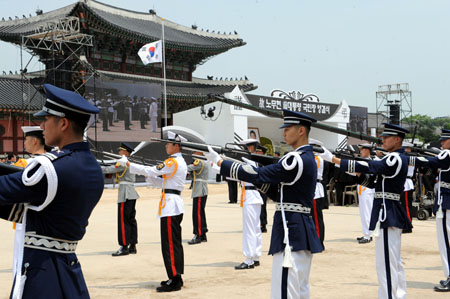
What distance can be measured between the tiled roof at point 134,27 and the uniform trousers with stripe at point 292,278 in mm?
27237

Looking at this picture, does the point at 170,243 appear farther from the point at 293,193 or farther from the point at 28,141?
the point at 293,193

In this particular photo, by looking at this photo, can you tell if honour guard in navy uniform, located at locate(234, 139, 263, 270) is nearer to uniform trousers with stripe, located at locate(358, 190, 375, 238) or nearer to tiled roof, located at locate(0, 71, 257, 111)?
uniform trousers with stripe, located at locate(358, 190, 375, 238)

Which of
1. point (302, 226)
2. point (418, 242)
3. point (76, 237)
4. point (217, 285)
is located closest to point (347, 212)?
point (418, 242)

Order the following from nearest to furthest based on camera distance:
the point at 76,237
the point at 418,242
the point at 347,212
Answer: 1. the point at 76,237
2. the point at 418,242
3. the point at 347,212

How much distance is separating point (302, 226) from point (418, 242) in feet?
22.4

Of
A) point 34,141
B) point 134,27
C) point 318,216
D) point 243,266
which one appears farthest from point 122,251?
point 134,27

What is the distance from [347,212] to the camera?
16.5 metres

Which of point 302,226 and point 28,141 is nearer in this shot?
point 302,226

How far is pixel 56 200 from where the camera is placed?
2643 mm

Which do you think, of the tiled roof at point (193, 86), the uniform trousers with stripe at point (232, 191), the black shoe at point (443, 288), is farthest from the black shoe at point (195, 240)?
the tiled roof at point (193, 86)

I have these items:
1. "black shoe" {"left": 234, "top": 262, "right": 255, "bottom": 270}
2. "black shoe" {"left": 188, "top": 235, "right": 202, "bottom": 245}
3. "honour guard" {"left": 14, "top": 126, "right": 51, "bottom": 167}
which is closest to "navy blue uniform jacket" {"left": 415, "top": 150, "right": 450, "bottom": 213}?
"black shoe" {"left": 234, "top": 262, "right": 255, "bottom": 270}

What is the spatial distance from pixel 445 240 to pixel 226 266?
10.8 ft

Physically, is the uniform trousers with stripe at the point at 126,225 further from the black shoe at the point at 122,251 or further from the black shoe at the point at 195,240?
the black shoe at the point at 195,240

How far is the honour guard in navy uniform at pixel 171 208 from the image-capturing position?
6.67 meters
